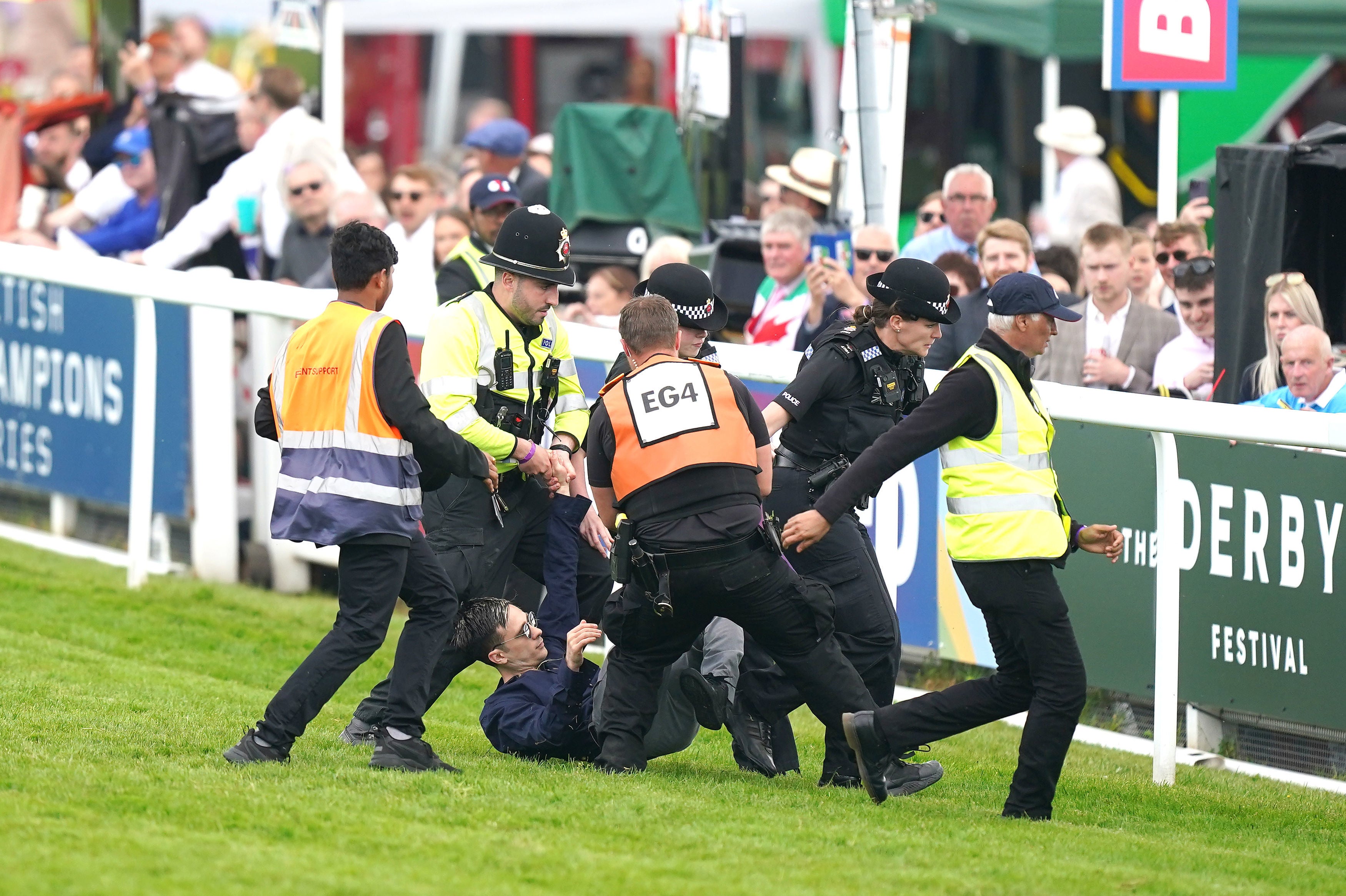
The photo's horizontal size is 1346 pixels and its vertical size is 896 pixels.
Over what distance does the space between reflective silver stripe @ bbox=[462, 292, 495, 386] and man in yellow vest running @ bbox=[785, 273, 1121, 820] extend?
133cm

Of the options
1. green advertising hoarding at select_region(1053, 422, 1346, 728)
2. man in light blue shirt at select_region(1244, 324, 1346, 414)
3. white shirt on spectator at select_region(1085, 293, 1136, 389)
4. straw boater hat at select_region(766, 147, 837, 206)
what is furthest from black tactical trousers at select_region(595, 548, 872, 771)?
straw boater hat at select_region(766, 147, 837, 206)

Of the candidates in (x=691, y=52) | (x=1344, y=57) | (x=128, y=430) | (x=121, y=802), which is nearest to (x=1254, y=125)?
(x=1344, y=57)

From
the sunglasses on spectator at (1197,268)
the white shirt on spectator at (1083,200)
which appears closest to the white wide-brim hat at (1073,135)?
the white shirt on spectator at (1083,200)

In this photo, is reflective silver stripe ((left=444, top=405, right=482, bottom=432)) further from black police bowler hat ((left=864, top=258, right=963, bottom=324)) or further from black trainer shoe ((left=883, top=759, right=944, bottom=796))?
black trainer shoe ((left=883, top=759, right=944, bottom=796))

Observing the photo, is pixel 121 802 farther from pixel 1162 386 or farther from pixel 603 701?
pixel 1162 386

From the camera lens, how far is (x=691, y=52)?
40.1 ft

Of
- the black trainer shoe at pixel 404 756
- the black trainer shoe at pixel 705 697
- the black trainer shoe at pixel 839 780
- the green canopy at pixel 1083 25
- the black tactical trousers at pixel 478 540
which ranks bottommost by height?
the black trainer shoe at pixel 839 780

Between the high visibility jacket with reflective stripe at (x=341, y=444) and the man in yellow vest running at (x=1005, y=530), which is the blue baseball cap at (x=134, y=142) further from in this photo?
the man in yellow vest running at (x=1005, y=530)

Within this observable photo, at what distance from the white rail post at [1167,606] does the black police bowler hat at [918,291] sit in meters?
0.97

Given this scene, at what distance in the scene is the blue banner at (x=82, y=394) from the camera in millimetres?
10367

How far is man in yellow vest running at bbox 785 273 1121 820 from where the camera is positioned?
6.03 meters

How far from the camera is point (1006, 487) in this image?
606 centimetres

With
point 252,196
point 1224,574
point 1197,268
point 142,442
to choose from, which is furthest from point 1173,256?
point 252,196

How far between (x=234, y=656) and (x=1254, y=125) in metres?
11.4
